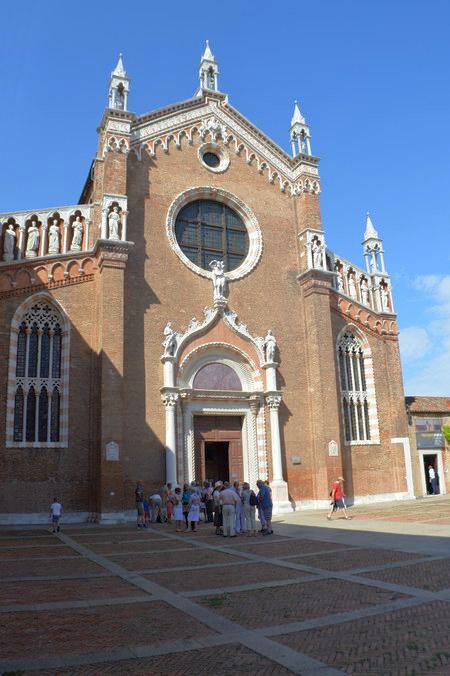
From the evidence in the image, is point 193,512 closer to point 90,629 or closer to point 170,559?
point 170,559

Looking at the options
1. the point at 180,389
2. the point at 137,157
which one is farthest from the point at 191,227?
the point at 180,389

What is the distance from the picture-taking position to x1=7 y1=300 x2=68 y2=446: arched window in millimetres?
20672

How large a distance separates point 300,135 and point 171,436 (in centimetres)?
1668

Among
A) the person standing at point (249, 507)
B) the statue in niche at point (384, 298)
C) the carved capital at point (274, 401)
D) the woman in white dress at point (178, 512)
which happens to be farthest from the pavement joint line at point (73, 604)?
the statue in niche at point (384, 298)

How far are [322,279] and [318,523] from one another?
1162 cm

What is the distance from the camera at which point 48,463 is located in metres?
20.5

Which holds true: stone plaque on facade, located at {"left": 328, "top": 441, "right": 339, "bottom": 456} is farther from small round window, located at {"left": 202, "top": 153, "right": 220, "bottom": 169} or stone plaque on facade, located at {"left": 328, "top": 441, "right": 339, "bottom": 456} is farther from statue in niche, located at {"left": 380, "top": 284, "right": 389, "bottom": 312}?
small round window, located at {"left": 202, "top": 153, "right": 220, "bottom": 169}

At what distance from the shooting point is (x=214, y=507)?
60.4 ft

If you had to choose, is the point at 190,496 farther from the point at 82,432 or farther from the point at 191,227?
the point at 191,227

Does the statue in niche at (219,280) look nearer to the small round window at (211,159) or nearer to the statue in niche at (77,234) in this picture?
the small round window at (211,159)

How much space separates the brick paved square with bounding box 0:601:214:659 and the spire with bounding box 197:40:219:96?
25.3m

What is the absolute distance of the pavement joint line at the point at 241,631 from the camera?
570 centimetres

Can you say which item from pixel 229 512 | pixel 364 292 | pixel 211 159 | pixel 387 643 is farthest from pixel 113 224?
pixel 387 643

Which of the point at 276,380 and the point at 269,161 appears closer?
the point at 276,380
